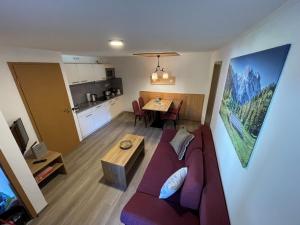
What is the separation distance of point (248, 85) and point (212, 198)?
44.1 inches

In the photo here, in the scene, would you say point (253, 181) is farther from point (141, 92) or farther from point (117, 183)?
point (141, 92)

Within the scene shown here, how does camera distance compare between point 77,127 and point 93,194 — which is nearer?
point 93,194

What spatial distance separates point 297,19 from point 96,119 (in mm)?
4292

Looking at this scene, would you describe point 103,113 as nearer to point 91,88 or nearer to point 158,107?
point 91,88

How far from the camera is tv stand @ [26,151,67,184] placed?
2084 millimetres

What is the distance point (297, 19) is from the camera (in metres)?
0.67

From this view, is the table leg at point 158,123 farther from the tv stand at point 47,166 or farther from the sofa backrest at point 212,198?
the tv stand at point 47,166

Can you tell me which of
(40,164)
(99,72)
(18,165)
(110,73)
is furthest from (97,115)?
(18,165)

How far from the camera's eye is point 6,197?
1692 mm

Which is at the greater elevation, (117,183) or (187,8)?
(187,8)

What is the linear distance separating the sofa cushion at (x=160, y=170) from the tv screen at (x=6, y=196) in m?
1.60

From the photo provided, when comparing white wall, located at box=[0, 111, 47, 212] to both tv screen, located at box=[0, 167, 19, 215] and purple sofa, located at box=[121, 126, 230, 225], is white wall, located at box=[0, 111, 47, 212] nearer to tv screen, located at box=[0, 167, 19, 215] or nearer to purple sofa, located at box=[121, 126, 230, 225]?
tv screen, located at box=[0, 167, 19, 215]

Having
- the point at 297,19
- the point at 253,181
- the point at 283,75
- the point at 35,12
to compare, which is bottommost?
the point at 253,181

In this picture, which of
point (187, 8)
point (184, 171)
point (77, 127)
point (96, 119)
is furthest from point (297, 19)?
point (96, 119)
